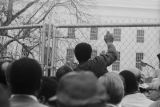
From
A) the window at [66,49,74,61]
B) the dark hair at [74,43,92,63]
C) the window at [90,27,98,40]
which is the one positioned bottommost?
the window at [66,49,74,61]

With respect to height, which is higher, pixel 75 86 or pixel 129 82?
pixel 75 86

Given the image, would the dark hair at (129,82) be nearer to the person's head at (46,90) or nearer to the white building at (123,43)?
the person's head at (46,90)

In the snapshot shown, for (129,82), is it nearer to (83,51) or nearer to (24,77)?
(83,51)

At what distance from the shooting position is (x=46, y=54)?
19.5 ft

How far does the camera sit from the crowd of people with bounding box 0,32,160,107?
2.48 metres

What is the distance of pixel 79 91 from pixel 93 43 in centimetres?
473

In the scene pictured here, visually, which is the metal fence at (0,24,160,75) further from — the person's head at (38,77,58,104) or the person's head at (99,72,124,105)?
the person's head at (99,72,124,105)

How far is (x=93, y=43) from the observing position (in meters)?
7.16

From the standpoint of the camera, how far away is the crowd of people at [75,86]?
2.48 m

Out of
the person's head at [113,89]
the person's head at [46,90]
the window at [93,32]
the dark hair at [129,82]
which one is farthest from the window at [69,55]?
the person's head at [113,89]

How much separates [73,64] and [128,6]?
86.5 feet

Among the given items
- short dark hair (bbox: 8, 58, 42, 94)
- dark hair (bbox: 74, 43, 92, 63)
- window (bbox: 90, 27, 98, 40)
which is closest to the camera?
short dark hair (bbox: 8, 58, 42, 94)

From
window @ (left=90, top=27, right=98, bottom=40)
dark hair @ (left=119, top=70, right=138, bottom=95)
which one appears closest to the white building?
window @ (left=90, top=27, right=98, bottom=40)

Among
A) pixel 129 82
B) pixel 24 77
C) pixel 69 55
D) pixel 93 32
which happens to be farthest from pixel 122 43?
pixel 24 77
